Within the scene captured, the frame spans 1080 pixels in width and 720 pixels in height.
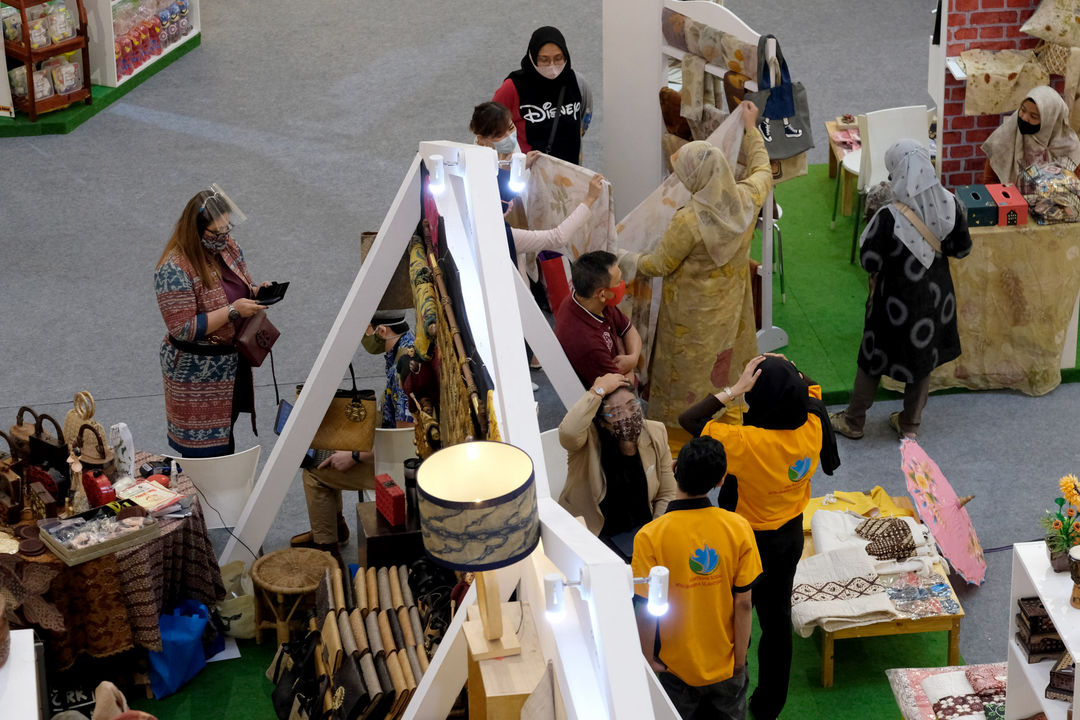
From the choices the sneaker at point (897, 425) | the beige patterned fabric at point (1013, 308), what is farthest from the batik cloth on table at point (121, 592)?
the beige patterned fabric at point (1013, 308)

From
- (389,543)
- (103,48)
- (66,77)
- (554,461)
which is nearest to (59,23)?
(66,77)

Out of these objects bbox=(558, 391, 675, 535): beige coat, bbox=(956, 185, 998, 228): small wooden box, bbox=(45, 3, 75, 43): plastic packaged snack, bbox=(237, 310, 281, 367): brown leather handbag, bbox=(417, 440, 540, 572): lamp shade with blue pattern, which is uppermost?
bbox=(45, 3, 75, 43): plastic packaged snack

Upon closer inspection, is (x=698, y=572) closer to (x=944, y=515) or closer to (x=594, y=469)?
(x=594, y=469)

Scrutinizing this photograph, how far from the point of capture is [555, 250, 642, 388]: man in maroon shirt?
5578 millimetres

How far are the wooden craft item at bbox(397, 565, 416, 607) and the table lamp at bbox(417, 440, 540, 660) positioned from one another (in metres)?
1.71

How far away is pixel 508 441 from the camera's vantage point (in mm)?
3684

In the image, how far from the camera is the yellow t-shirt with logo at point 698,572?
4211 millimetres

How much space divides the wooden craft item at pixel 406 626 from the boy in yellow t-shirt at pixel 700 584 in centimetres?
87

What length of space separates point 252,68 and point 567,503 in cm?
814

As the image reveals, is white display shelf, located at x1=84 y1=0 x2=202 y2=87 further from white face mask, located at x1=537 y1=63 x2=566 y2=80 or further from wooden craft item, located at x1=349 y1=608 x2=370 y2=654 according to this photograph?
wooden craft item, located at x1=349 y1=608 x2=370 y2=654

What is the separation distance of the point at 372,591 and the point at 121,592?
0.96 metres

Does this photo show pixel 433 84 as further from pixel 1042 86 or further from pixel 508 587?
pixel 508 587

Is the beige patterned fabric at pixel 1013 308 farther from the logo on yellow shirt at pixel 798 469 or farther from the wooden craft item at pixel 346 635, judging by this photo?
the wooden craft item at pixel 346 635

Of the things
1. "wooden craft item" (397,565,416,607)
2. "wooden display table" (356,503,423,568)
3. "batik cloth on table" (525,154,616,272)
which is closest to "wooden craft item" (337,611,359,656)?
"wooden craft item" (397,565,416,607)
